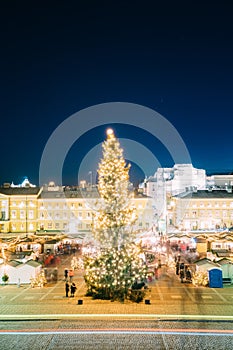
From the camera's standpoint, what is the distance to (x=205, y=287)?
2223cm

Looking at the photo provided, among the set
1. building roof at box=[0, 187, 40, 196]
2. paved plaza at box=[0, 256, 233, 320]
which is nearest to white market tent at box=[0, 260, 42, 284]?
paved plaza at box=[0, 256, 233, 320]

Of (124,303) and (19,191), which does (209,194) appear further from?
(124,303)

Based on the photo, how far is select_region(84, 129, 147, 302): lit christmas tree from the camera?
17.8m

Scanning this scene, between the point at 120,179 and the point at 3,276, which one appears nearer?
the point at 120,179

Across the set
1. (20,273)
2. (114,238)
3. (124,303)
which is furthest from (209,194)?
(124,303)

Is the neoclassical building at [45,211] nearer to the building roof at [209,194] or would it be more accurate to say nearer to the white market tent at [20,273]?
the building roof at [209,194]

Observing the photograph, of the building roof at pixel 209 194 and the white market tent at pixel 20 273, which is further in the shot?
the building roof at pixel 209 194

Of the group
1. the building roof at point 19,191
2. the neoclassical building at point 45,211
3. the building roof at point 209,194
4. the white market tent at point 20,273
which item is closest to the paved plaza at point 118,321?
the white market tent at point 20,273

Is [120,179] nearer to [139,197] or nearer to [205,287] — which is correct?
[205,287]

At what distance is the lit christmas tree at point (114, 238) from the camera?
58.3 ft

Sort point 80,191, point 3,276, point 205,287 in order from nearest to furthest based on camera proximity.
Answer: point 205,287
point 3,276
point 80,191

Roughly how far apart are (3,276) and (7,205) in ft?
127

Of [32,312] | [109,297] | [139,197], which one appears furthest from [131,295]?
[139,197]

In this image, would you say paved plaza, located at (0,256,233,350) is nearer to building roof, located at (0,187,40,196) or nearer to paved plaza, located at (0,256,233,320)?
paved plaza, located at (0,256,233,320)
